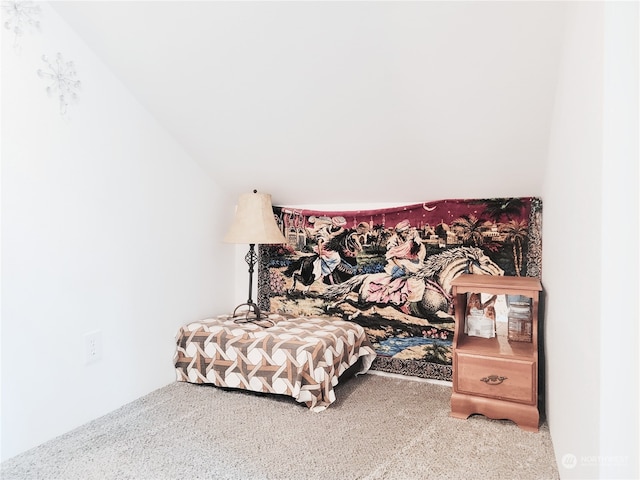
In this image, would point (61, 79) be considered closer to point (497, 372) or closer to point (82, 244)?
point (82, 244)

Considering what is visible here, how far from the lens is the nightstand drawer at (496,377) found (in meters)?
1.83

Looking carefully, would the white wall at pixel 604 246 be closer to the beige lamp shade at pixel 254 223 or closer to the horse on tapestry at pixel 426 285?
the horse on tapestry at pixel 426 285

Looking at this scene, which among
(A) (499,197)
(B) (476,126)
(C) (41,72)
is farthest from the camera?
(A) (499,197)

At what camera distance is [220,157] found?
2.49 m

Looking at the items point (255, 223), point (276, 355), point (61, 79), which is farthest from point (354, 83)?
point (276, 355)

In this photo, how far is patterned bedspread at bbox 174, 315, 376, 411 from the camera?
6.65 ft

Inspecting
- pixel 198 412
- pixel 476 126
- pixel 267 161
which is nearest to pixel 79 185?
pixel 267 161

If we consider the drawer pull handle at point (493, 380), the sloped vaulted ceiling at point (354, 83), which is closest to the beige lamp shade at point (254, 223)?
the sloped vaulted ceiling at point (354, 83)

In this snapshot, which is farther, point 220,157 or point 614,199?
point 220,157

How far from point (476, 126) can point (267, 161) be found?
1.13m

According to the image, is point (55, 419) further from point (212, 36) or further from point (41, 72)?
point (212, 36)

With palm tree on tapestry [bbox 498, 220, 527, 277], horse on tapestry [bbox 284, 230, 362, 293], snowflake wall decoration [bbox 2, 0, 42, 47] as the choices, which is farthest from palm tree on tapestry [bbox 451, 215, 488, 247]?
snowflake wall decoration [bbox 2, 0, 42, 47]

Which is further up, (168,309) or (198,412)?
(168,309)

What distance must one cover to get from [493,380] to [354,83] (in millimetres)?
1425
